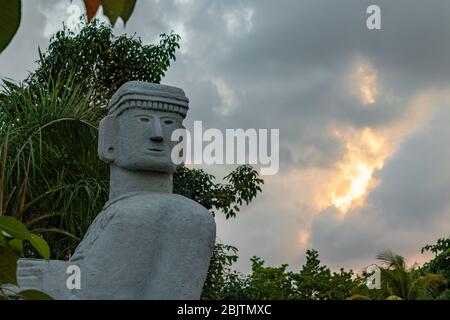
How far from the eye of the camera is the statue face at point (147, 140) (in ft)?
15.4

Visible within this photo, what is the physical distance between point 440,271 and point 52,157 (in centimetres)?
958

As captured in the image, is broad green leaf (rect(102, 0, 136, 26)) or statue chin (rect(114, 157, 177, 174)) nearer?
broad green leaf (rect(102, 0, 136, 26))

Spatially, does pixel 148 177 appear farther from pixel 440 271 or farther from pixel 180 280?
pixel 440 271

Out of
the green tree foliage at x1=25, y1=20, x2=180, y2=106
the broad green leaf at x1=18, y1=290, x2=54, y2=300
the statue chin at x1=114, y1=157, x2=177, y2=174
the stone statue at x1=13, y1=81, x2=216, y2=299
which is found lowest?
the broad green leaf at x1=18, y1=290, x2=54, y2=300

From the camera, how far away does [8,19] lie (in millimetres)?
661

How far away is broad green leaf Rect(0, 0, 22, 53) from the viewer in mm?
651

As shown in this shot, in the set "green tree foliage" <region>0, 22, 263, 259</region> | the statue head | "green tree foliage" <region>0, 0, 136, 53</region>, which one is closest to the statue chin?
the statue head

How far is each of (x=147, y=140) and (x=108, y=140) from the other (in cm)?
36

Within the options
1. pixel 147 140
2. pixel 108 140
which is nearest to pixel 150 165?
pixel 147 140

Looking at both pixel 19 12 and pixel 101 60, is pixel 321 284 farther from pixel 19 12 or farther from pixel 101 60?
pixel 19 12

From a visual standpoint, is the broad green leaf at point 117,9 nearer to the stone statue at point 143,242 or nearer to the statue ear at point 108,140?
the stone statue at point 143,242

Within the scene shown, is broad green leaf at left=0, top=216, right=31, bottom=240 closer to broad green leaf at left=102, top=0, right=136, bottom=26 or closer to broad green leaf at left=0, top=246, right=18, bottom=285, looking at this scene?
broad green leaf at left=0, top=246, right=18, bottom=285
